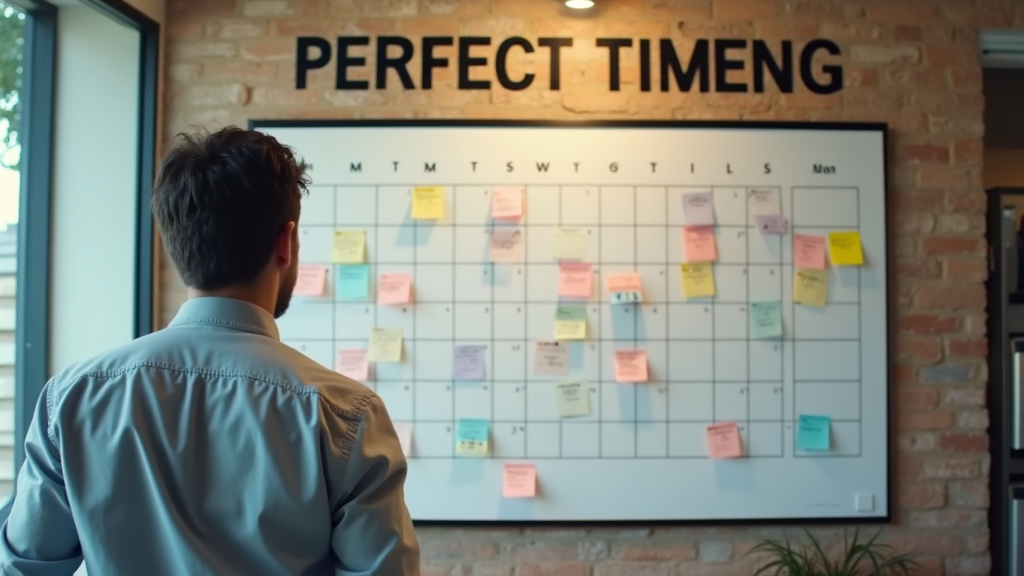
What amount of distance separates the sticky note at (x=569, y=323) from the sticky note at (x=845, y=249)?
2.61 ft

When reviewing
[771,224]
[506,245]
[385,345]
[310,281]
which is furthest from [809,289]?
[310,281]

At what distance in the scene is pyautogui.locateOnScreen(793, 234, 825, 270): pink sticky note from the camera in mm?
2424

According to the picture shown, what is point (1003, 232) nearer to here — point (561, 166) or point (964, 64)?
point (964, 64)

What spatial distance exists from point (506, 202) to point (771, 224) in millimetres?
819

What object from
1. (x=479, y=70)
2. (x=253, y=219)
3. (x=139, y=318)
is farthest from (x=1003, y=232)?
(x=139, y=318)

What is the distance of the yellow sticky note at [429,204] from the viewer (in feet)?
7.97

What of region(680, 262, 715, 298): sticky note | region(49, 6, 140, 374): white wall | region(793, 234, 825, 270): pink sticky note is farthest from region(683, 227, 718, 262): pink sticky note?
region(49, 6, 140, 374): white wall

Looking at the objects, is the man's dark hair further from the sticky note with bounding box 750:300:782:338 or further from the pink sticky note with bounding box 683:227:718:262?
the sticky note with bounding box 750:300:782:338

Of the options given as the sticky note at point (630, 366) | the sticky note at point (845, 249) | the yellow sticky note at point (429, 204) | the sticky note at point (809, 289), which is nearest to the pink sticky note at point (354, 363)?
the yellow sticky note at point (429, 204)

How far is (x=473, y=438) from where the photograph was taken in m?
2.40

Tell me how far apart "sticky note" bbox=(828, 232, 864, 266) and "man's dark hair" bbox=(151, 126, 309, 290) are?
187 cm

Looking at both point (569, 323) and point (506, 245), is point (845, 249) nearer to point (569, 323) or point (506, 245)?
point (569, 323)

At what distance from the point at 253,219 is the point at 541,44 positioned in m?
1.62

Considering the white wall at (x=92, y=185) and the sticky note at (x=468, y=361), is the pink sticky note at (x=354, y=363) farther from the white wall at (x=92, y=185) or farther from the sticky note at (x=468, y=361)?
the white wall at (x=92, y=185)
